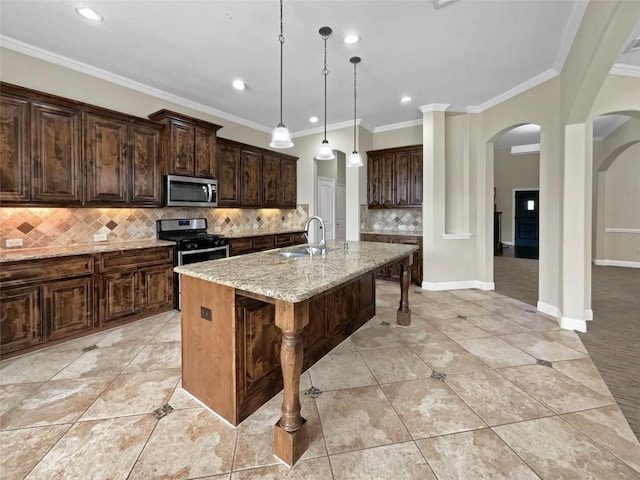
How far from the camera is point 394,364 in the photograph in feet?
7.96

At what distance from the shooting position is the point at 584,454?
4.95 feet

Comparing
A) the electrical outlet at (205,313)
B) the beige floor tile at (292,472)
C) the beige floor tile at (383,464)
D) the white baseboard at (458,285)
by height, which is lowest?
the beige floor tile at (292,472)

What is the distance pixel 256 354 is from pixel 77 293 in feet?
7.39

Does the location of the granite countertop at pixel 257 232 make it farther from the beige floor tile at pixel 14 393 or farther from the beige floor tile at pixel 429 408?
the beige floor tile at pixel 429 408

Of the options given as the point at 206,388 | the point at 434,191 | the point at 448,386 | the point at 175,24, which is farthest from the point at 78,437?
the point at 434,191

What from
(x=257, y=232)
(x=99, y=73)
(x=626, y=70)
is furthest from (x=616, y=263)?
(x=99, y=73)

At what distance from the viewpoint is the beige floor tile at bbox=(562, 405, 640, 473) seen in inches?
59.6

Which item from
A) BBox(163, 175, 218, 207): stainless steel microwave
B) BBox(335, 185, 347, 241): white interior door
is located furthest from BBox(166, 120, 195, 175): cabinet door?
BBox(335, 185, 347, 241): white interior door

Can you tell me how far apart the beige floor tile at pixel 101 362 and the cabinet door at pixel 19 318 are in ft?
1.64

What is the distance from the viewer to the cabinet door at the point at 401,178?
5195mm

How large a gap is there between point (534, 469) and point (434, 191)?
3808mm

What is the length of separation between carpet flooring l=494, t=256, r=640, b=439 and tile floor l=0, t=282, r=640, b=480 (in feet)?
0.34

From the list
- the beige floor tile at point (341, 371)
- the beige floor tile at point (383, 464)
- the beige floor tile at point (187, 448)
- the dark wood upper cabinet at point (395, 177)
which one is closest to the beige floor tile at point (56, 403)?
the beige floor tile at point (187, 448)

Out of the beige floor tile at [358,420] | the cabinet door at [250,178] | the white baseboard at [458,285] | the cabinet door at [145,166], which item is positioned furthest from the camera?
the cabinet door at [250,178]
